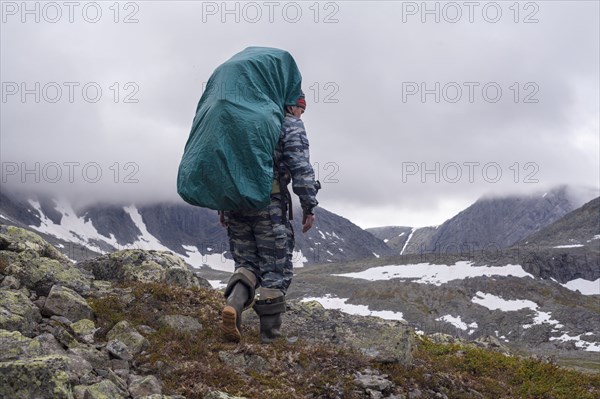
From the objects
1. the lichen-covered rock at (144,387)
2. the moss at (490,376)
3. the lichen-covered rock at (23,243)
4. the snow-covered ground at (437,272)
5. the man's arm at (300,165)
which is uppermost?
the man's arm at (300,165)

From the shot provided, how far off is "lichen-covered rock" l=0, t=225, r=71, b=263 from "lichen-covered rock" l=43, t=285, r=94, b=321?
2.79 metres

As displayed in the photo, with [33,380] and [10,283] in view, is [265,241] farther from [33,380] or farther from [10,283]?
[10,283]

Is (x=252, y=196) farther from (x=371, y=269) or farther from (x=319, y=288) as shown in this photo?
(x=371, y=269)

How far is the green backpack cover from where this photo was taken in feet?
23.5

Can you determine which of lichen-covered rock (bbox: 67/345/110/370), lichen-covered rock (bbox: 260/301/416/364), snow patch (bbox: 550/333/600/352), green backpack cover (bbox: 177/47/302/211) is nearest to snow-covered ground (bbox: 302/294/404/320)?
snow patch (bbox: 550/333/600/352)

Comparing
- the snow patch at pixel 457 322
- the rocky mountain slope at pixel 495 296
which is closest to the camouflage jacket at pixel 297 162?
the rocky mountain slope at pixel 495 296

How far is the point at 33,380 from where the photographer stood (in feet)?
14.2

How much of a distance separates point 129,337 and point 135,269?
15.2 ft

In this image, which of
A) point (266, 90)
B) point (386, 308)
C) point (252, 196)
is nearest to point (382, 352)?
point (252, 196)

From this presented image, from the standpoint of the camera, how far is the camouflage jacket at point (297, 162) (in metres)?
7.58

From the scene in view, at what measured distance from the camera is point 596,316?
339 ft

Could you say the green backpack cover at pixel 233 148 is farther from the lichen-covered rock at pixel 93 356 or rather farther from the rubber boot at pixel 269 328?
the lichen-covered rock at pixel 93 356

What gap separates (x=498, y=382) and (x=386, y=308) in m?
A: 118

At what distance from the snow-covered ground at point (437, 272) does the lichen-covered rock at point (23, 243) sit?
142m
